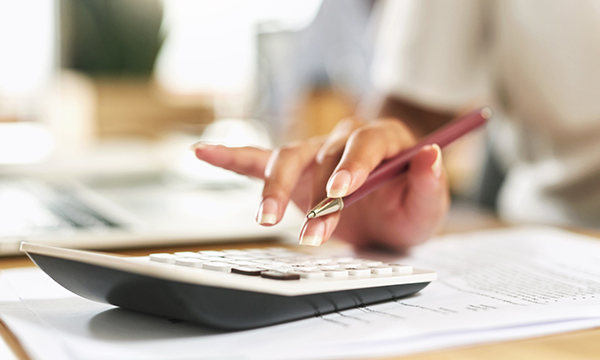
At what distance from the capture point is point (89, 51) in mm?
2936

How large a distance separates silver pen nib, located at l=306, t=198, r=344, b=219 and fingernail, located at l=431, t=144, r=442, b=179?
3.4 inches

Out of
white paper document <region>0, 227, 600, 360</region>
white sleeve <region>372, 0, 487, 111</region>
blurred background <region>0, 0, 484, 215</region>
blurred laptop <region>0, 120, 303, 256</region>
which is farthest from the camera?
blurred background <region>0, 0, 484, 215</region>

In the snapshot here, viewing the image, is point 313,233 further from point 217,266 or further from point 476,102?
point 476,102

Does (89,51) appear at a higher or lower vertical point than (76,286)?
higher

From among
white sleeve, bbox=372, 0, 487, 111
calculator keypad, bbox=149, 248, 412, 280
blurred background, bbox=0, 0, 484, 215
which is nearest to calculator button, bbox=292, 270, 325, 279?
calculator keypad, bbox=149, 248, 412, 280

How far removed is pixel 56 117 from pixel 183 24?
0.89m

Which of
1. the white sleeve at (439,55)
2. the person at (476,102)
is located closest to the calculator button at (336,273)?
the person at (476,102)

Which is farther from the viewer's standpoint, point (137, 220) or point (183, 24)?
point (183, 24)

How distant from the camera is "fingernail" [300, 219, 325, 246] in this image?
292 mm

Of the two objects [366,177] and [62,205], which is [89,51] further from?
[366,177]

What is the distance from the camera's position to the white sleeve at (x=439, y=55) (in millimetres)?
708

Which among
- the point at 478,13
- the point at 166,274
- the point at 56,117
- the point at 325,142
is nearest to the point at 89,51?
the point at 56,117

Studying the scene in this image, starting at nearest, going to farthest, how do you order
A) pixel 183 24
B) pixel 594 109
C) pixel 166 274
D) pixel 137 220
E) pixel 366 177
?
1. pixel 166 274
2. pixel 366 177
3. pixel 137 220
4. pixel 594 109
5. pixel 183 24

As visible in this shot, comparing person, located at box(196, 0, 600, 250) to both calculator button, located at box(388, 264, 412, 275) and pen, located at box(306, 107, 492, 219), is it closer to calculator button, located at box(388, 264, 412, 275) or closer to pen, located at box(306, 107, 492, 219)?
pen, located at box(306, 107, 492, 219)
